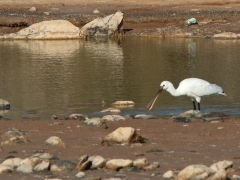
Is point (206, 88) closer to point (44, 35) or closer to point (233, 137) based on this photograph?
point (233, 137)

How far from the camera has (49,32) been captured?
30.3 meters

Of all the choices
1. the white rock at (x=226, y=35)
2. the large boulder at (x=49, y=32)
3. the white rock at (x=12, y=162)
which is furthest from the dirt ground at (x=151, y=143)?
the large boulder at (x=49, y=32)

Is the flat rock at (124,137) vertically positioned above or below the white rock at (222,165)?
below

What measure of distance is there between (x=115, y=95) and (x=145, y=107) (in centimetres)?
181

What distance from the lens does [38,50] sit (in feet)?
85.0

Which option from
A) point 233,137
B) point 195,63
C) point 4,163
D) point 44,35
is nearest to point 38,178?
point 4,163

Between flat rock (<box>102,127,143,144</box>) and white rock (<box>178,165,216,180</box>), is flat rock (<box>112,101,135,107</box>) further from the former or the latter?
white rock (<box>178,165,216,180</box>)

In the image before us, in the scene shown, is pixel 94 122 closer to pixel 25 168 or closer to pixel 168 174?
pixel 25 168

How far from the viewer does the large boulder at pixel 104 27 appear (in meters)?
30.4

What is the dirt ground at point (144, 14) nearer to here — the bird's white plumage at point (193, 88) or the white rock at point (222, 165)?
the bird's white plumage at point (193, 88)

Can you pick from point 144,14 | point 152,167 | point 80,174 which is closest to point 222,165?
point 152,167

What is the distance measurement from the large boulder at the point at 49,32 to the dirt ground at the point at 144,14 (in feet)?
5.35

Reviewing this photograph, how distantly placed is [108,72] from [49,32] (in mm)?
10990

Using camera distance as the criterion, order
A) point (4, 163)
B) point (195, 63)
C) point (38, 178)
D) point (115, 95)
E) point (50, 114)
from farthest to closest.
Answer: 1. point (195, 63)
2. point (115, 95)
3. point (50, 114)
4. point (4, 163)
5. point (38, 178)
